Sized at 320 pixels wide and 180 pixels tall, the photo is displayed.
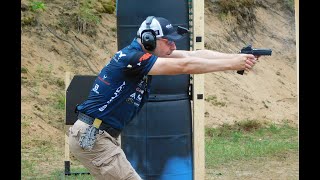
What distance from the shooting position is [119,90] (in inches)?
251

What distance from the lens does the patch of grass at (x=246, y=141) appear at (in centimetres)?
1260

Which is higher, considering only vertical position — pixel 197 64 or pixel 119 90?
pixel 197 64

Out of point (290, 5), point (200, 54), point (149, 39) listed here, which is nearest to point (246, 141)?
point (200, 54)

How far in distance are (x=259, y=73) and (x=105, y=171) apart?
13.2 metres

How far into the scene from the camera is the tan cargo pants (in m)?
6.38

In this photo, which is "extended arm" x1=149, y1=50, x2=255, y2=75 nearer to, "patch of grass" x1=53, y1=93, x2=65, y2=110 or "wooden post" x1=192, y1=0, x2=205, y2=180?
"wooden post" x1=192, y1=0, x2=205, y2=180

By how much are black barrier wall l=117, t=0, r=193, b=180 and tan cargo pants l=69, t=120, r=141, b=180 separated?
1985mm

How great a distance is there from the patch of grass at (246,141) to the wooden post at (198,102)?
2.87 meters

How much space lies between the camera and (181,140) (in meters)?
8.55

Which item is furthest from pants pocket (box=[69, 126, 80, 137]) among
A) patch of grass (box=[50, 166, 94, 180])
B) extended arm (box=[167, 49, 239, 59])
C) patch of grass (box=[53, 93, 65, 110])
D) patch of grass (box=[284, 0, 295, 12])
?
patch of grass (box=[284, 0, 295, 12])

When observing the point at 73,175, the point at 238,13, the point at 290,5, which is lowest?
the point at 73,175

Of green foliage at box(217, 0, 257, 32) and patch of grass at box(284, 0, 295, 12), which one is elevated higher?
patch of grass at box(284, 0, 295, 12)

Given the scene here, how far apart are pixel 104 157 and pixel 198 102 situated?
7.92 ft

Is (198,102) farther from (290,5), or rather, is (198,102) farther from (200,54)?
(290,5)
